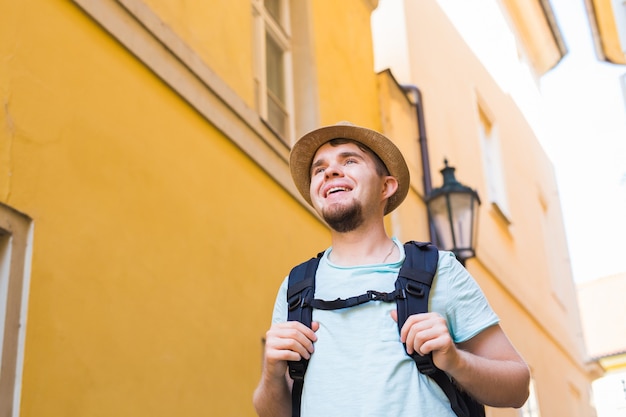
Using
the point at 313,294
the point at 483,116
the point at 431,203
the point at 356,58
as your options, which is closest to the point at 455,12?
the point at 483,116

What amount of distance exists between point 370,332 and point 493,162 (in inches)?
472

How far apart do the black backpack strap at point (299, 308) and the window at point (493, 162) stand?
11.0m

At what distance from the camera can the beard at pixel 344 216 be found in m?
2.71

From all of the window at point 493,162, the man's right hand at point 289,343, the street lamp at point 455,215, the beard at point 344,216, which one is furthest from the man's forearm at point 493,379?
the window at point 493,162

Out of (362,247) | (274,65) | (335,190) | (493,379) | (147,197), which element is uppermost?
(274,65)

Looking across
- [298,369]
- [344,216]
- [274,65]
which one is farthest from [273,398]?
[274,65]

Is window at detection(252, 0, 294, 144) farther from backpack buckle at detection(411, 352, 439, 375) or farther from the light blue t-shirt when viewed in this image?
backpack buckle at detection(411, 352, 439, 375)

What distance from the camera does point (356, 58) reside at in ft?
31.0

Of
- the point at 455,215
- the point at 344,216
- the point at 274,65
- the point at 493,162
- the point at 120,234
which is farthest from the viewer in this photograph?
the point at 493,162

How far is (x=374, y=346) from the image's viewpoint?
238cm

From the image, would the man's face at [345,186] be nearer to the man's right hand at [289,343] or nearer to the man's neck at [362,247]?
the man's neck at [362,247]

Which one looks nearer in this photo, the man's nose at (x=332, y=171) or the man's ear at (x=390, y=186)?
the man's nose at (x=332, y=171)

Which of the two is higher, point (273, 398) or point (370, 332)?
point (370, 332)

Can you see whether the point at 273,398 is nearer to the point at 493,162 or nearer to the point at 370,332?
the point at 370,332
